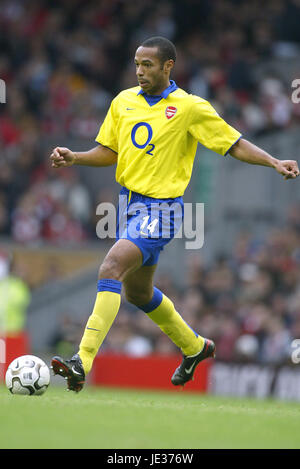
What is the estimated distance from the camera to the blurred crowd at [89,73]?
16.8 metres

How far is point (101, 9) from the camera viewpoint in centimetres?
2039

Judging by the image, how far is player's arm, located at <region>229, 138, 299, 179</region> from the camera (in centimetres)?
680

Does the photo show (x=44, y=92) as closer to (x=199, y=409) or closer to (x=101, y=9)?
(x=101, y=9)

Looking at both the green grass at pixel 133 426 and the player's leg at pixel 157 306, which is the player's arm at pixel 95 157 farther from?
the green grass at pixel 133 426

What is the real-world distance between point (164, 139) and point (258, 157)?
2.27 ft

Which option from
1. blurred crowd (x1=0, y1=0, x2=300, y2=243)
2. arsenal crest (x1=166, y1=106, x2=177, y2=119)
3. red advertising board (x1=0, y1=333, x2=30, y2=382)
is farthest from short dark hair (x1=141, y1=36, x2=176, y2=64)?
blurred crowd (x1=0, y1=0, x2=300, y2=243)

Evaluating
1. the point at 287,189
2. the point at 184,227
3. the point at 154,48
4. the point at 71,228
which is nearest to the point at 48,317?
the point at 71,228

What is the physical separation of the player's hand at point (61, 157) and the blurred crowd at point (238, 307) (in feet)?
19.6

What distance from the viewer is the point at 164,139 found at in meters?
7.02

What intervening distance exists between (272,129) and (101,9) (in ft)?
18.9

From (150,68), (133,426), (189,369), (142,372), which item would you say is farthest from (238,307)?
(133,426)

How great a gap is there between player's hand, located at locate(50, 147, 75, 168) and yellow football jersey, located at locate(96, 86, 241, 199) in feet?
1.22

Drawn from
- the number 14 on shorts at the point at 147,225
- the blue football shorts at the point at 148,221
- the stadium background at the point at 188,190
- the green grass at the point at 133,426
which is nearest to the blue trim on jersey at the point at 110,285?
the blue football shorts at the point at 148,221

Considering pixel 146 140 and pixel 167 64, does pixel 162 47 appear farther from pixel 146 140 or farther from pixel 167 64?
pixel 146 140
